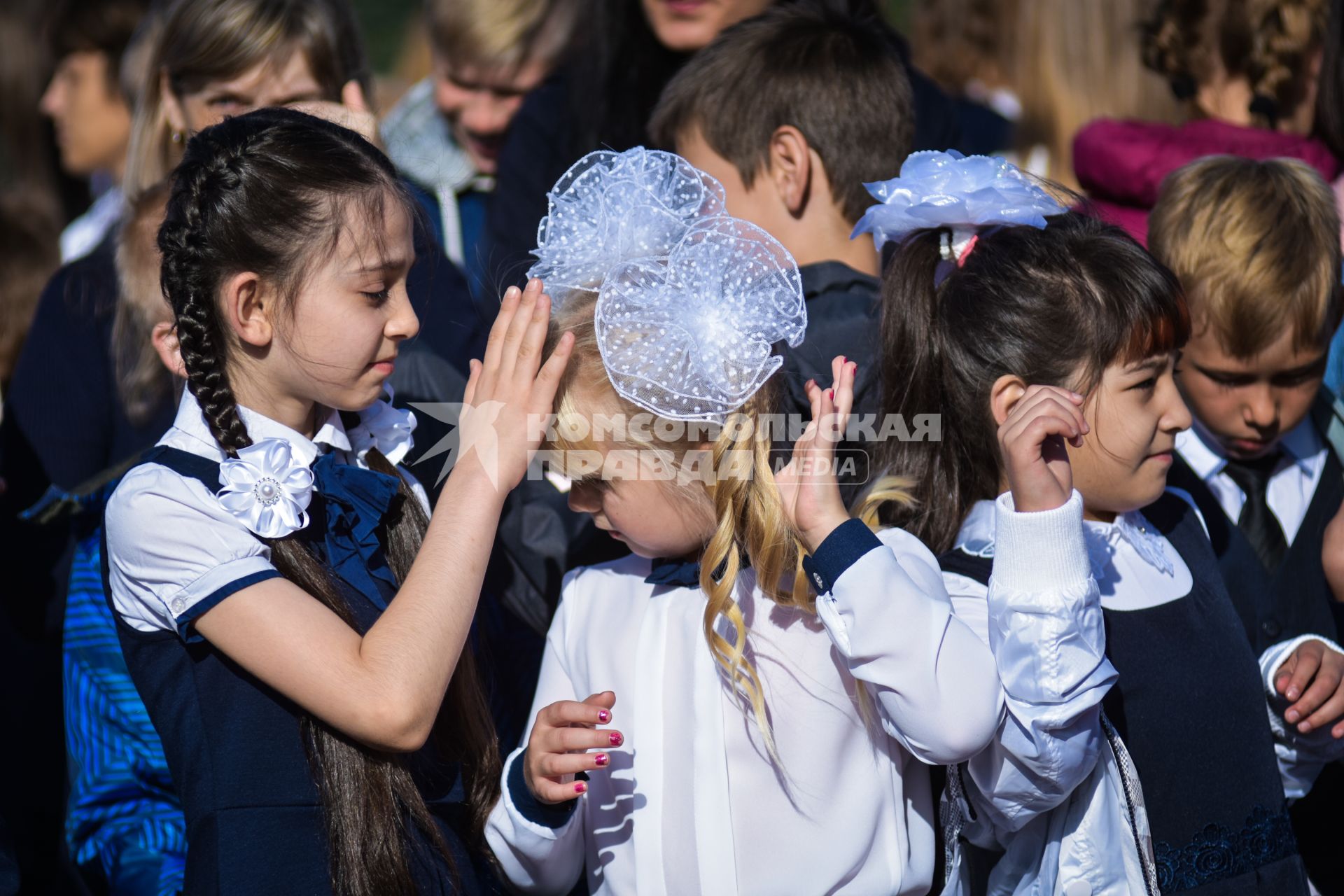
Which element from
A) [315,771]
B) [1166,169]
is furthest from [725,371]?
[1166,169]

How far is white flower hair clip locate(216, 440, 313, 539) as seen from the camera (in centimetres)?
188

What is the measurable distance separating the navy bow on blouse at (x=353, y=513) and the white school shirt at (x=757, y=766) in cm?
39

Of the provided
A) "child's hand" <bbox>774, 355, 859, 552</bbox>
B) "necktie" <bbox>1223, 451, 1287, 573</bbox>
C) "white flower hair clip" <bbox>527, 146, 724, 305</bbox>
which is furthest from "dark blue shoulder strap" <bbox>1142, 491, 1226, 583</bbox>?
"white flower hair clip" <bbox>527, 146, 724, 305</bbox>

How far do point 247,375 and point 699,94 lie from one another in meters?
1.27

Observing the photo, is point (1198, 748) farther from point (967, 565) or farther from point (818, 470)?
point (818, 470)

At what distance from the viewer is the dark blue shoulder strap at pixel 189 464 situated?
191 cm

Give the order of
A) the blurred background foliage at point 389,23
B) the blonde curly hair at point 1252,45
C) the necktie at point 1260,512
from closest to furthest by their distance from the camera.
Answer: the necktie at point 1260,512, the blonde curly hair at point 1252,45, the blurred background foliage at point 389,23

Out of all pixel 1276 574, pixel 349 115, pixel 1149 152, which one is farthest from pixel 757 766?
pixel 1149 152

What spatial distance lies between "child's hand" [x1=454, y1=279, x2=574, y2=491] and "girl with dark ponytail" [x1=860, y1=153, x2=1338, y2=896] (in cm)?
59

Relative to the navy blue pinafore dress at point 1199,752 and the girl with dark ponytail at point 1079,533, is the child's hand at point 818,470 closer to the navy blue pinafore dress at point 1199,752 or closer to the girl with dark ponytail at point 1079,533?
the girl with dark ponytail at point 1079,533

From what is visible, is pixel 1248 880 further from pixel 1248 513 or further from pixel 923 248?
pixel 923 248

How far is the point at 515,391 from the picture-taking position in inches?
76.1

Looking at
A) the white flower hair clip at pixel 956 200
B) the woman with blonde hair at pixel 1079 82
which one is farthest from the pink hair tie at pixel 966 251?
the woman with blonde hair at pixel 1079 82

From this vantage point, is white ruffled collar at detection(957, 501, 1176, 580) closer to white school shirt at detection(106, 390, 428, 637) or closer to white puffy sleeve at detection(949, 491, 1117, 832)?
white puffy sleeve at detection(949, 491, 1117, 832)
